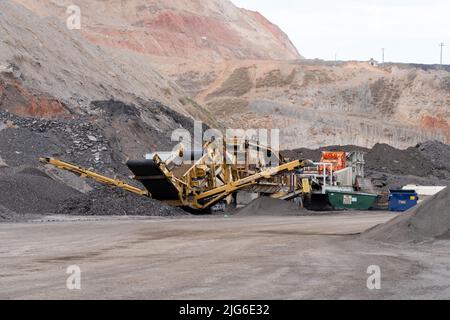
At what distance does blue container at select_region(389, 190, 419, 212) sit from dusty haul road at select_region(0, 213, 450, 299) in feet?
52.0

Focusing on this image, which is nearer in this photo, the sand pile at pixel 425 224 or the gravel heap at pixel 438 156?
the sand pile at pixel 425 224

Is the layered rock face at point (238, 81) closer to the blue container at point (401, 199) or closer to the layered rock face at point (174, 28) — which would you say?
the layered rock face at point (174, 28)

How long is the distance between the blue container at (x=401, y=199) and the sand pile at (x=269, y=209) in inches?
215

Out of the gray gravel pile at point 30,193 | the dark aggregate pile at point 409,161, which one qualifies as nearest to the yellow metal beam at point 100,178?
the gray gravel pile at point 30,193

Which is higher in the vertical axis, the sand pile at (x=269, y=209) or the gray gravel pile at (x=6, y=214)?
the gray gravel pile at (x=6, y=214)

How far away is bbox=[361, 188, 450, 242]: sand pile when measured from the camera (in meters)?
16.5

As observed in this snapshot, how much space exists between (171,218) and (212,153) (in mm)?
3316

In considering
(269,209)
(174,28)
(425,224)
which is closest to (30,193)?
(269,209)

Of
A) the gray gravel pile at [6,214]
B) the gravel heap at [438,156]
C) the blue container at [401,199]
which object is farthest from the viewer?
the gravel heap at [438,156]

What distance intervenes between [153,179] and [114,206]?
1.68 metres

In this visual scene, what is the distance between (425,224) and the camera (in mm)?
16859

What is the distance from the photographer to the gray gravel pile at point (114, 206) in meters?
29.7
